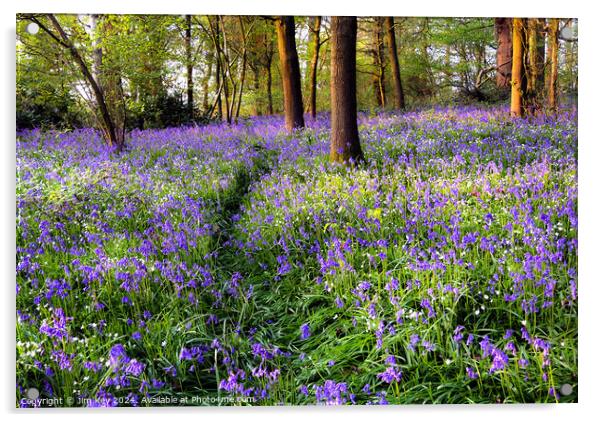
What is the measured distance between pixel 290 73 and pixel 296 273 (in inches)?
78.5

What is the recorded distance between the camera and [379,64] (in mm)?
4445

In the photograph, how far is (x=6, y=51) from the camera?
3652mm

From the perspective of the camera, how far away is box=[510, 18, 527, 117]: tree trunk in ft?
12.8

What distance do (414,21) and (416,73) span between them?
23.0 inches

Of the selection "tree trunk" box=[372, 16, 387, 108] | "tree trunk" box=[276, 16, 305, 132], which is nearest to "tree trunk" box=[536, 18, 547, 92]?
"tree trunk" box=[372, 16, 387, 108]

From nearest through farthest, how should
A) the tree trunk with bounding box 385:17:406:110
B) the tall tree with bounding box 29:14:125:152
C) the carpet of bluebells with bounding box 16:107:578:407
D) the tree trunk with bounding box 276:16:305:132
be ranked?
1. the carpet of bluebells with bounding box 16:107:578:407
2. the tall tree with bounding box 29:14:125:152
3. the tree trunk with bounding box 276:16:305:132
4. the tree trunk with bounding box 385:17:406:110

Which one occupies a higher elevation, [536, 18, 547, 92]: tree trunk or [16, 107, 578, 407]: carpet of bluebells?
[536, 18, 547, 92]: tree trunk

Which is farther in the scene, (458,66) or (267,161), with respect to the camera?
(267,161)

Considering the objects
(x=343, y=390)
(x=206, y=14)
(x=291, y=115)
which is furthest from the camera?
(x=291, y=115)

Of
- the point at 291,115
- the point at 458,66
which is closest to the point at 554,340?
the point at 458,66

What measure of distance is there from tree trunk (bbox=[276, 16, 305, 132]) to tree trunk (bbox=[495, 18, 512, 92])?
1768 mm

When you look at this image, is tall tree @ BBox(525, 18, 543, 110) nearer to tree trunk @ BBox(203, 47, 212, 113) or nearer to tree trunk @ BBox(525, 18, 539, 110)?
tree trunk @ BBox(525, 18, 539, 110)

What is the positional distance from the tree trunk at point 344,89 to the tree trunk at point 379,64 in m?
0.22

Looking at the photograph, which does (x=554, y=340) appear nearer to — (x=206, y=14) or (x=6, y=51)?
(x=206, y=14)
